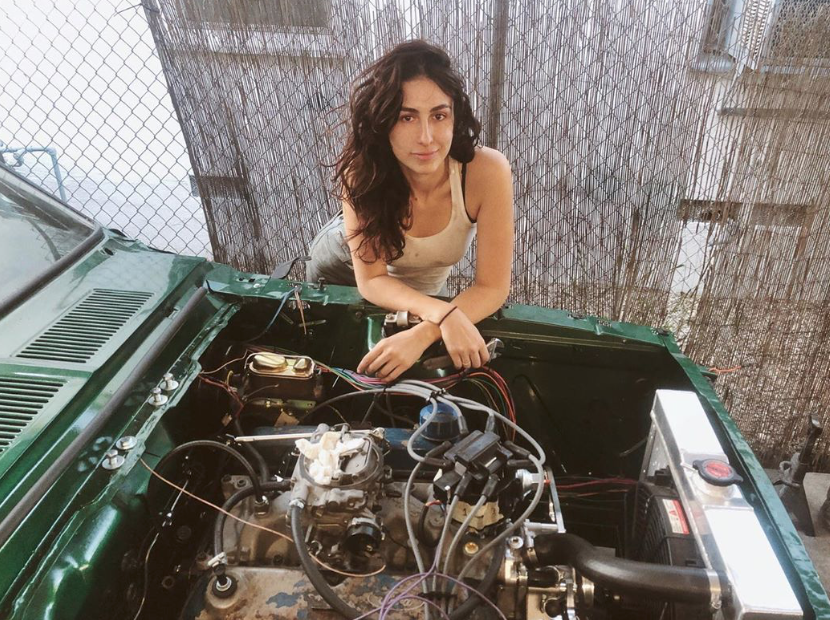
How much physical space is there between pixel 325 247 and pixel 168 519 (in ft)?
4.30

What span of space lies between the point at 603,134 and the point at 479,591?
2.21 meters

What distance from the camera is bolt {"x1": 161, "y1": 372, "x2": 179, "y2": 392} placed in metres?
1.29

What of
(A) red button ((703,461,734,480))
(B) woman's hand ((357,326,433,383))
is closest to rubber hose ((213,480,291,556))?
(B) woman's hand ((357,326,433,383))

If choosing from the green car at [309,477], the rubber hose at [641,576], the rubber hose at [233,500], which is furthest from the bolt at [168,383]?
the rubber hose at [641,576]

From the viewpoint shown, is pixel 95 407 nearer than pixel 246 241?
Yes

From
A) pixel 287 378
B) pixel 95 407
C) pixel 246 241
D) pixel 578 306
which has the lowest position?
pixel 578 306

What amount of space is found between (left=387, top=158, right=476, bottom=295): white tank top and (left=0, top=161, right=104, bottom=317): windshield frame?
3.25ft

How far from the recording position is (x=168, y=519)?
1198 mm

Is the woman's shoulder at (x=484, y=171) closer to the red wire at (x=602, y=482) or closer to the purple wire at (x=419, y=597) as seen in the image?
the red wire at (x=602, y=482)

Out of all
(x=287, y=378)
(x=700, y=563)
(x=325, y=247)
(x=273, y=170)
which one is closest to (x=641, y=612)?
(x=700, y=563)

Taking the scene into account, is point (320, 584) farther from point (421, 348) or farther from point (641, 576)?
point (421, 348)

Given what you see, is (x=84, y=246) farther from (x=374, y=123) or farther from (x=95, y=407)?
(x=374, y=123)

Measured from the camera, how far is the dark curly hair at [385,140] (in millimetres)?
1666

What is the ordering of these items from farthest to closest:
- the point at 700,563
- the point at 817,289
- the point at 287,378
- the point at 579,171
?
the point at 579,171, the point at 817,289, the point at 287,378, the point at 700,563
